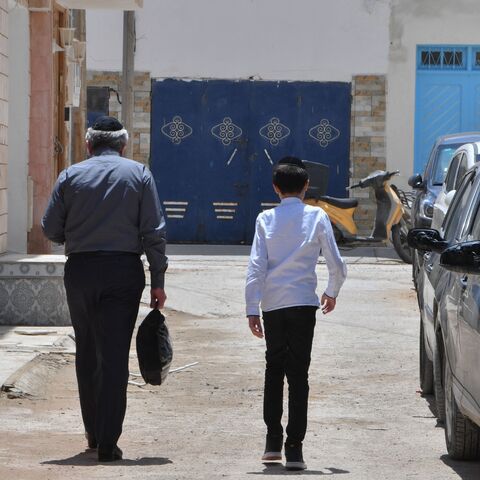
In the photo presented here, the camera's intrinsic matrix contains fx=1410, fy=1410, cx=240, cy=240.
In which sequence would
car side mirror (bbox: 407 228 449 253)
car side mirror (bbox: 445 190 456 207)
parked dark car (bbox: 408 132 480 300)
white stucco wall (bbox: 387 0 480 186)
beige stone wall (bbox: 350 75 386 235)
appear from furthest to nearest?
beige stone wall (bbox: 350 75 386 235), white stucco wall (bbox: 387 0 480 186), parked dark car (bbox: 408 132 480 300), car side mirror (bbox: 445 190 456 207), car side mirror (bbox: 407 228 449 253)

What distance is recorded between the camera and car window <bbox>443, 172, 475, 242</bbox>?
8594mm

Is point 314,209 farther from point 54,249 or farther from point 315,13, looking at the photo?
point 315,13

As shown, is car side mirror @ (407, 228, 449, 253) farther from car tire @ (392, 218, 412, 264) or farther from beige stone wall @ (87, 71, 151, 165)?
beige stone wall @ (87, 71, 151, 165)

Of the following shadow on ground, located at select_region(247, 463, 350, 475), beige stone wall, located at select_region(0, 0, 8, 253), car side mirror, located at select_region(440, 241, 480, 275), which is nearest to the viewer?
car side mirror, located at select_region(440, 241, 480, 275)

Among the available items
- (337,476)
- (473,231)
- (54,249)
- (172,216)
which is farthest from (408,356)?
(172,216)

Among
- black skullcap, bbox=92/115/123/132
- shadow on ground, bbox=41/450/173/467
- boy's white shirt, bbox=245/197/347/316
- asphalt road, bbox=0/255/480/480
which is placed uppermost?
black skullcap, bbox=92/115/123/132

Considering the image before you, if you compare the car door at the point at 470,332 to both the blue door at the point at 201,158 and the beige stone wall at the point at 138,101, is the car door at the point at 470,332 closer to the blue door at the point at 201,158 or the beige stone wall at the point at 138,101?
the blue door at the point at 201,158

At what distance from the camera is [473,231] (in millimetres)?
8062

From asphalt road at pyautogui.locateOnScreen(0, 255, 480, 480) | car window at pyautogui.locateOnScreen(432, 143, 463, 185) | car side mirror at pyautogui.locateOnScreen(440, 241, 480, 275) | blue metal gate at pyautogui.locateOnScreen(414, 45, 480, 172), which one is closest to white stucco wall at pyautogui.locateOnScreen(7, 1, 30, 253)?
asphalt road at pyautogui.locateOnScreen(0, 255, 480, 480)

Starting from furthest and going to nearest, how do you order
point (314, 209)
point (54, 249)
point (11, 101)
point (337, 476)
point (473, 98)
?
point (473, 98)
point (54, 249)
point (11, 101)
point (314, 209)
point (337, 476)

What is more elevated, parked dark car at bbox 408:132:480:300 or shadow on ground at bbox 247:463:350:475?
parked dark car at bbox 408:132:480:300

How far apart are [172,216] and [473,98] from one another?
17.9ft

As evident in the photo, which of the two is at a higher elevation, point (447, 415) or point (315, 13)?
point (315, 13)

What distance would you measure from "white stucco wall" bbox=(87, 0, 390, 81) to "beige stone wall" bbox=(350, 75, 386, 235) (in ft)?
1.09
